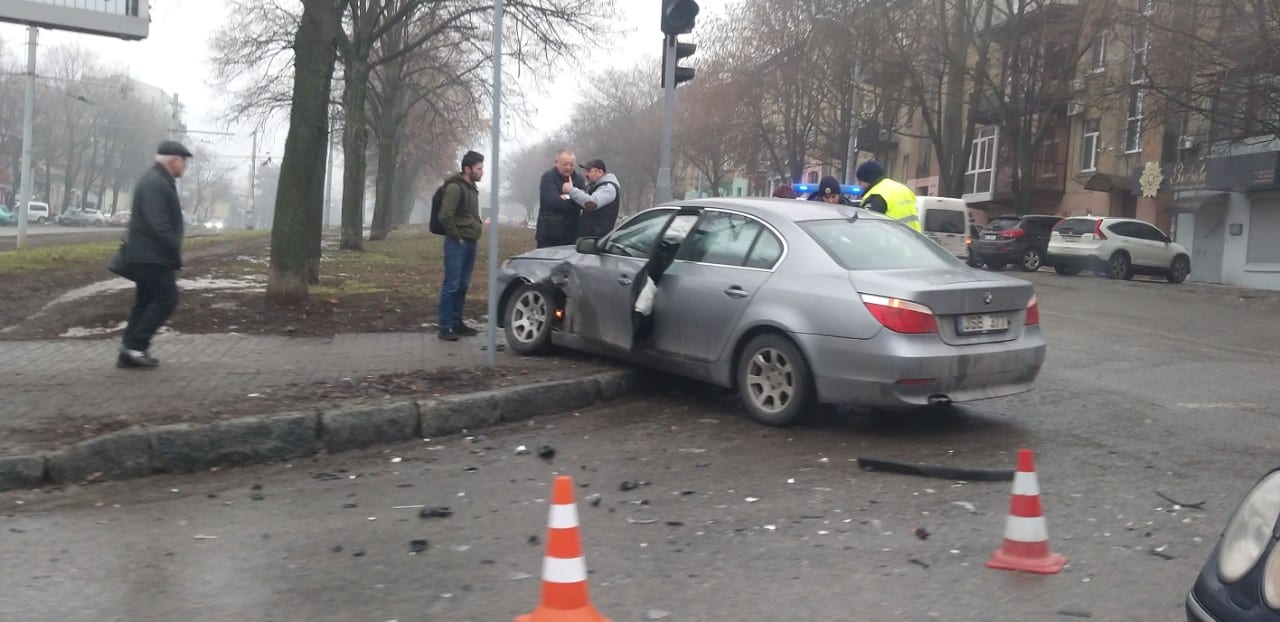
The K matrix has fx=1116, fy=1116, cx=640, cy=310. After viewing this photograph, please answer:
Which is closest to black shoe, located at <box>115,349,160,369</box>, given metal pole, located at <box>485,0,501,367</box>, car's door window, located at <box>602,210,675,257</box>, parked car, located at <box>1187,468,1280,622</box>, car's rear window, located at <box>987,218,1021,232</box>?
metal pole, located at <box>485,0,501,367</box>

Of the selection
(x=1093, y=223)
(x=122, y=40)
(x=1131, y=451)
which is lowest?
(x=1131, y=451)

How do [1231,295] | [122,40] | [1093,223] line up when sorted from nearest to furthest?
[1231,295]
[122,40]
[1093,223]

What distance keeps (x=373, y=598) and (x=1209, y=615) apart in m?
2.86

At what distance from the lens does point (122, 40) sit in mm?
26734

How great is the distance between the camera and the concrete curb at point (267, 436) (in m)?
5.85

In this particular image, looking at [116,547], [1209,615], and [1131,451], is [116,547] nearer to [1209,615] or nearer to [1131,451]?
[1209,615]

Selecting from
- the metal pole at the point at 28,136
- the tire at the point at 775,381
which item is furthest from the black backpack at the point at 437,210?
the metal pole at the point at 28,136

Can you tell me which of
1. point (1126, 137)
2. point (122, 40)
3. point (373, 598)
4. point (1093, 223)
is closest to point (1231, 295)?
point (1093, 223)

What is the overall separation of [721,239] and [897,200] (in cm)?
280

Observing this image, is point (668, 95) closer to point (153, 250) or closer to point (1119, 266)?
point (153, 250)

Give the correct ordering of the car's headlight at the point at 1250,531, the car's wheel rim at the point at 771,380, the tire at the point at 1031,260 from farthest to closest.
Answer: the tire at the point at 1031,260 < the car's wheel rim at the point at 771,380 < the car's headlight at the point at 1250,531

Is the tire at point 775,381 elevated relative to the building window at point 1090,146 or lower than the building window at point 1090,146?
lower

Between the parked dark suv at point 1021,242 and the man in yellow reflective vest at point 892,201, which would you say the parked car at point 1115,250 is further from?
the man in yellow reflective vest at point 892,201

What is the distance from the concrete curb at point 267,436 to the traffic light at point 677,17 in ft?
13.8
